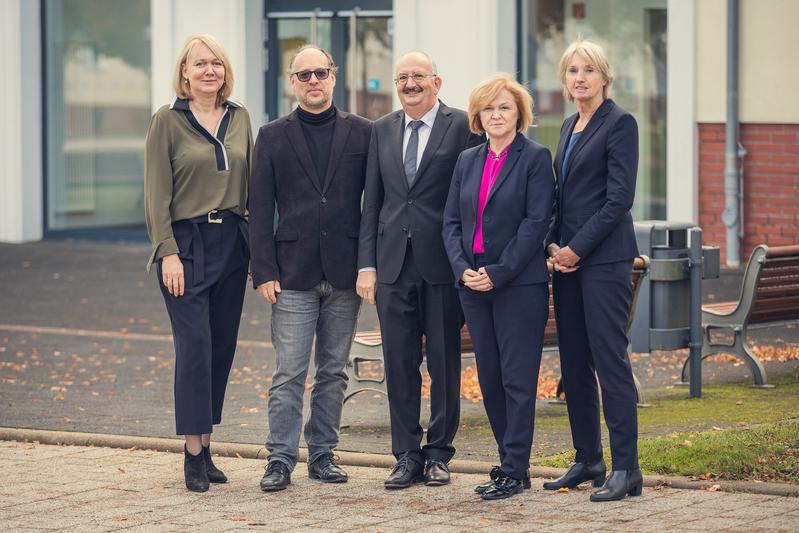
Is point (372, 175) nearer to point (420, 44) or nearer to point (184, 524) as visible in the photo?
point (184, 524)

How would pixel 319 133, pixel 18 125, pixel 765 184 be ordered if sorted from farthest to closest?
pixel 18 125
pixel 765 184
pixel 319 133

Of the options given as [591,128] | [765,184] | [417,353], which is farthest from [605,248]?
[765,184]

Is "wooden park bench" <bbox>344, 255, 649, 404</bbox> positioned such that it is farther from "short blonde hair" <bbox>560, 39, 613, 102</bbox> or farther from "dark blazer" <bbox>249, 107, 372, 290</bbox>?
"short blonde hair" <bbox>560, 39, 613, 102</bbox>

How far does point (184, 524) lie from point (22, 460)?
1.80 meters

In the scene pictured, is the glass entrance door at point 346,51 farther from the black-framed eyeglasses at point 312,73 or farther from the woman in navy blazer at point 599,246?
the woman in navy blazer at point 599,246

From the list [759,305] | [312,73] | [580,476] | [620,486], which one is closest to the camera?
[620,486]

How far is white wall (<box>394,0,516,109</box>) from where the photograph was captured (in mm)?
17406

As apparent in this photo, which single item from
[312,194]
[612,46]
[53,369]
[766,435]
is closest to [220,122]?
[312,194]

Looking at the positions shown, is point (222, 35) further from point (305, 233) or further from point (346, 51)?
point (305, 233)

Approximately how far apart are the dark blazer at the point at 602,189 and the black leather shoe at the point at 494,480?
37.9 inches

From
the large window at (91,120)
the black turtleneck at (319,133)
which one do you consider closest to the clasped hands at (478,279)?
the black turtleneck at (319,133)

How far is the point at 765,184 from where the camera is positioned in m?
15.7

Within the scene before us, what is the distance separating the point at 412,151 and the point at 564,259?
91 cm

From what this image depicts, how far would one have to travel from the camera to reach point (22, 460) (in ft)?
26.2
